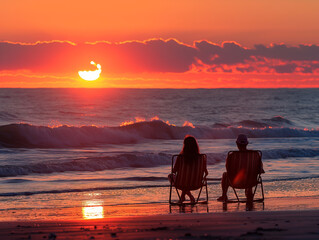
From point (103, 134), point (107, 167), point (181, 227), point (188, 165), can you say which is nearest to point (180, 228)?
point (181, 227)

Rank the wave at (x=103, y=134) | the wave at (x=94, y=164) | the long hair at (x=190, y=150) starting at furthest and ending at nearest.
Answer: the wave at (x=103, y=134)
the wave at (x=94, y=164)
the long hair at (x=190, y=150)

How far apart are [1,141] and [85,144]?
13.4ft

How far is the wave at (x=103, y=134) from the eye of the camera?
90.3 feet

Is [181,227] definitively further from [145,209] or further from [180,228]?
[145,209]

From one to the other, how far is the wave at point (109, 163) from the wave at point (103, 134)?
307 inches

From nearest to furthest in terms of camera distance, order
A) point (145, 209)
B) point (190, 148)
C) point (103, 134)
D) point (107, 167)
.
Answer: point (145, 209) < point (190, 148) < point (107, 167) < point (103, 134)

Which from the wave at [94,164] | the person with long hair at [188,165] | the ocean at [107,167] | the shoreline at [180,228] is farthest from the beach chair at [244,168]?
the wave at [94,164]

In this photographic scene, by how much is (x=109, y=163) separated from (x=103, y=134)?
13.8m

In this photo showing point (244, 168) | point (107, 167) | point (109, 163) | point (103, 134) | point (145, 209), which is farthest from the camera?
point (103, 134)

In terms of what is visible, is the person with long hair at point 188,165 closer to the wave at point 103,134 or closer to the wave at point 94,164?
the wave at point 94,164

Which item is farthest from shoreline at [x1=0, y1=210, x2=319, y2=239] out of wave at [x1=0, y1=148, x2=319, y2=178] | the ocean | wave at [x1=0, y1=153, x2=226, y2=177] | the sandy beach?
wave at [x1=0, y1=153, x2=226, y2=177]

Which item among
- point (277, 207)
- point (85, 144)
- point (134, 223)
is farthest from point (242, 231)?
point (85, 144)

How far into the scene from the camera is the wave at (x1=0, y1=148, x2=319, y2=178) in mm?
15391

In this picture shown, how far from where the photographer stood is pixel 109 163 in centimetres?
1747
